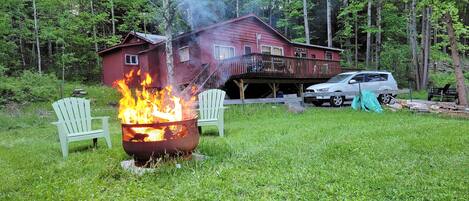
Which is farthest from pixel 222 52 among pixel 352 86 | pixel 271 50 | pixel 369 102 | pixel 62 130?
pixel 62 130

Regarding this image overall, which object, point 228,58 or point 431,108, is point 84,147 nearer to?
point 228,58

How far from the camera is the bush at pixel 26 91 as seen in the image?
44.4ft

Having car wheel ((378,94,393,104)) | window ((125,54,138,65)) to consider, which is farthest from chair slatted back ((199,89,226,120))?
window ((125,54,138,65))

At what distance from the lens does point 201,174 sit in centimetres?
359

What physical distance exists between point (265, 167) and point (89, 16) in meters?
21.7

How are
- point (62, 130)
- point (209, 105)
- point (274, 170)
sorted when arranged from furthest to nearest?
point (209, 105)
point (62, 130)
point (274, 170)

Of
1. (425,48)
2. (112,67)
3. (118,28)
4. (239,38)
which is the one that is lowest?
(112,67)

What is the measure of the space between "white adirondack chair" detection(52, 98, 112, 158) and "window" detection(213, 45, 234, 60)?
34.4 ft

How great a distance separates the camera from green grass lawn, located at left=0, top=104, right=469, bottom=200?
3018 millimetres

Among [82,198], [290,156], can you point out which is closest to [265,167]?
[290,156]

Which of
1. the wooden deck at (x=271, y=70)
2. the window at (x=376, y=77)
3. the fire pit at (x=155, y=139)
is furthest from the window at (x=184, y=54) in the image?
the fire pit at (x=155, y=139)

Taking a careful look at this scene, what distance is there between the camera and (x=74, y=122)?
5445mm

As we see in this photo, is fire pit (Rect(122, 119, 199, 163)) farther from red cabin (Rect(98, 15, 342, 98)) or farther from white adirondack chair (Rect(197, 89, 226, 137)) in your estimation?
red cabin (Rect(98, 15, 342, 98))

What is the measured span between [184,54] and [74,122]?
1083 cm
